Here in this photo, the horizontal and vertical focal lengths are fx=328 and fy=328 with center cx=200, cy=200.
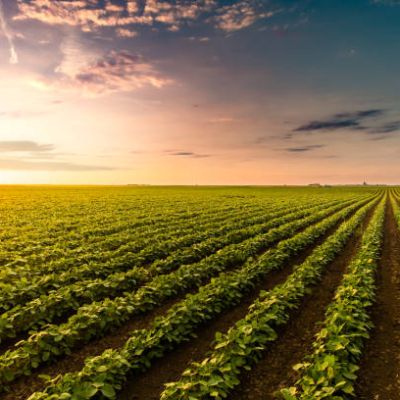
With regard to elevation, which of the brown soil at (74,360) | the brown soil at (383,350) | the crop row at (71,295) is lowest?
the brown soil at (74,360)

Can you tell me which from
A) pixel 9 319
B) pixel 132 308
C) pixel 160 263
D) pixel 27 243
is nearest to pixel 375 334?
pixel 132 308

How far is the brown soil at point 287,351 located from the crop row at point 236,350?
16 cm

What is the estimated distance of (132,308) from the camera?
800 cm

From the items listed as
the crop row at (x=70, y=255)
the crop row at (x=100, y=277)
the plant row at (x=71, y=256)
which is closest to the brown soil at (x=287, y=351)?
the crop row at (x=100, y=277)

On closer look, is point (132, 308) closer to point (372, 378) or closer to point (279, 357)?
point (279, 357)

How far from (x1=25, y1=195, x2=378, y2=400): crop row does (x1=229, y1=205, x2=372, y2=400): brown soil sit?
65.5 inches

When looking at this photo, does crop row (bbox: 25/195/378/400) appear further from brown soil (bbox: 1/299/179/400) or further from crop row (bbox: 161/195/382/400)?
crop row (bbox: 161/195/382/400)

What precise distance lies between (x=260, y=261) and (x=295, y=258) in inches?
124

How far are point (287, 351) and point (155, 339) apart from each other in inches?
109

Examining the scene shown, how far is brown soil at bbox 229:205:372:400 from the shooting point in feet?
18.5

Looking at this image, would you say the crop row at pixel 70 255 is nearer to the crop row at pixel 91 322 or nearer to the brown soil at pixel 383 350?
the crop row at pixel 91 322

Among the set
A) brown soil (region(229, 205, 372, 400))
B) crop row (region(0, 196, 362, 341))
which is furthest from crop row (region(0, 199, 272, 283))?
brown soil (region(229, 205, 372, 400))

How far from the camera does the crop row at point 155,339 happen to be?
4887 millimetres

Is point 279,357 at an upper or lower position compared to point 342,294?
lower
